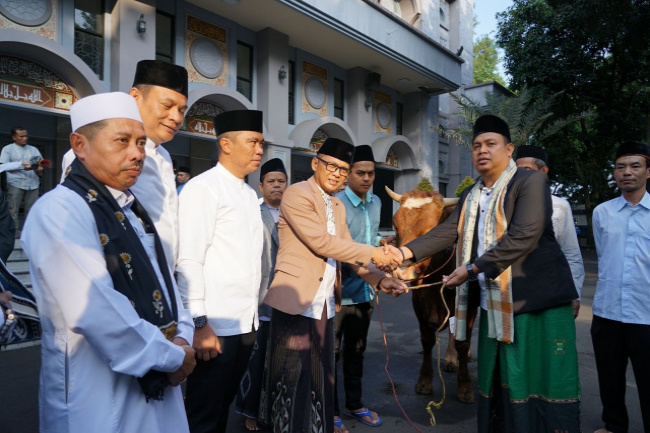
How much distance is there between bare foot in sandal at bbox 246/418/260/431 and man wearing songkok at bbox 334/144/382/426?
666mm

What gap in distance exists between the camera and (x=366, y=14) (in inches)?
498

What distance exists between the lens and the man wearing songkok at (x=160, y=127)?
2238 mm

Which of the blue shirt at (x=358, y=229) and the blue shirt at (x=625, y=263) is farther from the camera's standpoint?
the blue shirt at (x=358, y=229)

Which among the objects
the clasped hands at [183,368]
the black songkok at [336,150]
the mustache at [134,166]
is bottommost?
the clasped hands at [183,368]

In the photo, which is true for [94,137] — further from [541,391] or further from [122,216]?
[541,391]

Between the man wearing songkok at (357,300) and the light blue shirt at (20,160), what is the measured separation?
5939mm

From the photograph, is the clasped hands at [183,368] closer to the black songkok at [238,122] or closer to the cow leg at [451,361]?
the black songkok at [238,122]

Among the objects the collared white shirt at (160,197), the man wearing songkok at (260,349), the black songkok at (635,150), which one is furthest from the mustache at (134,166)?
the black songkok at (635,150)

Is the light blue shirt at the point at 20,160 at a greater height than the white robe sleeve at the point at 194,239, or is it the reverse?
the light blue shirt at the point at 20,160

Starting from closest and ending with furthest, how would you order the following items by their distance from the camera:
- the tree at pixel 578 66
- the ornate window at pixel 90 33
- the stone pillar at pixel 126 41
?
1. the ornate window at pixel 90 33
2. the stone pillar at pixel 126 41
3. the tree at pixel 578 66

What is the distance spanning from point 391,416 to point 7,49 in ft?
28.0

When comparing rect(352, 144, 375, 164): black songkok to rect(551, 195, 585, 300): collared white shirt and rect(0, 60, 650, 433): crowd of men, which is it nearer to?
rect(0, 60, 650, 433): crowd of men

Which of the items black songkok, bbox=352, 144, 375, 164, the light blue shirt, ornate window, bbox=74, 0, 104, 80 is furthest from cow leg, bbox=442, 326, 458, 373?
ornate window, bbox=74, 0, 104, 80

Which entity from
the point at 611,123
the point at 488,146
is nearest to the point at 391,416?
the point at 488,146
